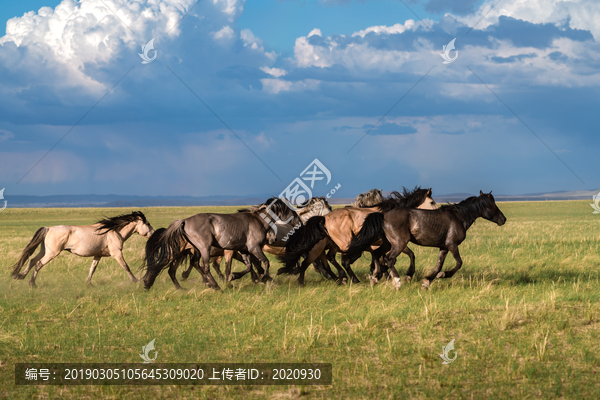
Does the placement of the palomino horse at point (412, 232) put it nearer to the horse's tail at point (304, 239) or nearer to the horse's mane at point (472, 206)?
the horse's mane at point (472, 206)

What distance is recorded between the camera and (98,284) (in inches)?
486

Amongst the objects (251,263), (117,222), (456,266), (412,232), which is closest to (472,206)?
(456,266)

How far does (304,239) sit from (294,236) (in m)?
0.27

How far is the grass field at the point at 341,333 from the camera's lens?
5316 mm

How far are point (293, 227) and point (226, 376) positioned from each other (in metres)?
7.04

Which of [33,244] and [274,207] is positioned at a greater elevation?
[274,207]

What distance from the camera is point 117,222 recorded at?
12.2 metres

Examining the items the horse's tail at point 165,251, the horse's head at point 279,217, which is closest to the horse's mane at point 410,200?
the horse's head at point 279,217

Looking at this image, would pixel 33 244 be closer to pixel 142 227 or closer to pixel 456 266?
pixel 142 227

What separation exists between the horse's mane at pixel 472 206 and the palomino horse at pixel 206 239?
13.9 ft

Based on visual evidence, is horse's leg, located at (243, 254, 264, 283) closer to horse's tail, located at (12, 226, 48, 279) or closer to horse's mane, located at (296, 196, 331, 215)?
horse's mane, located at (296, 196, 331, 215)

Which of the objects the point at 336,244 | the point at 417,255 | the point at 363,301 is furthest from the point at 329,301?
the point at 417,255

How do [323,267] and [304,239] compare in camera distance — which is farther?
[323,267]

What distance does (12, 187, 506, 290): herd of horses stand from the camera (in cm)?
1044
